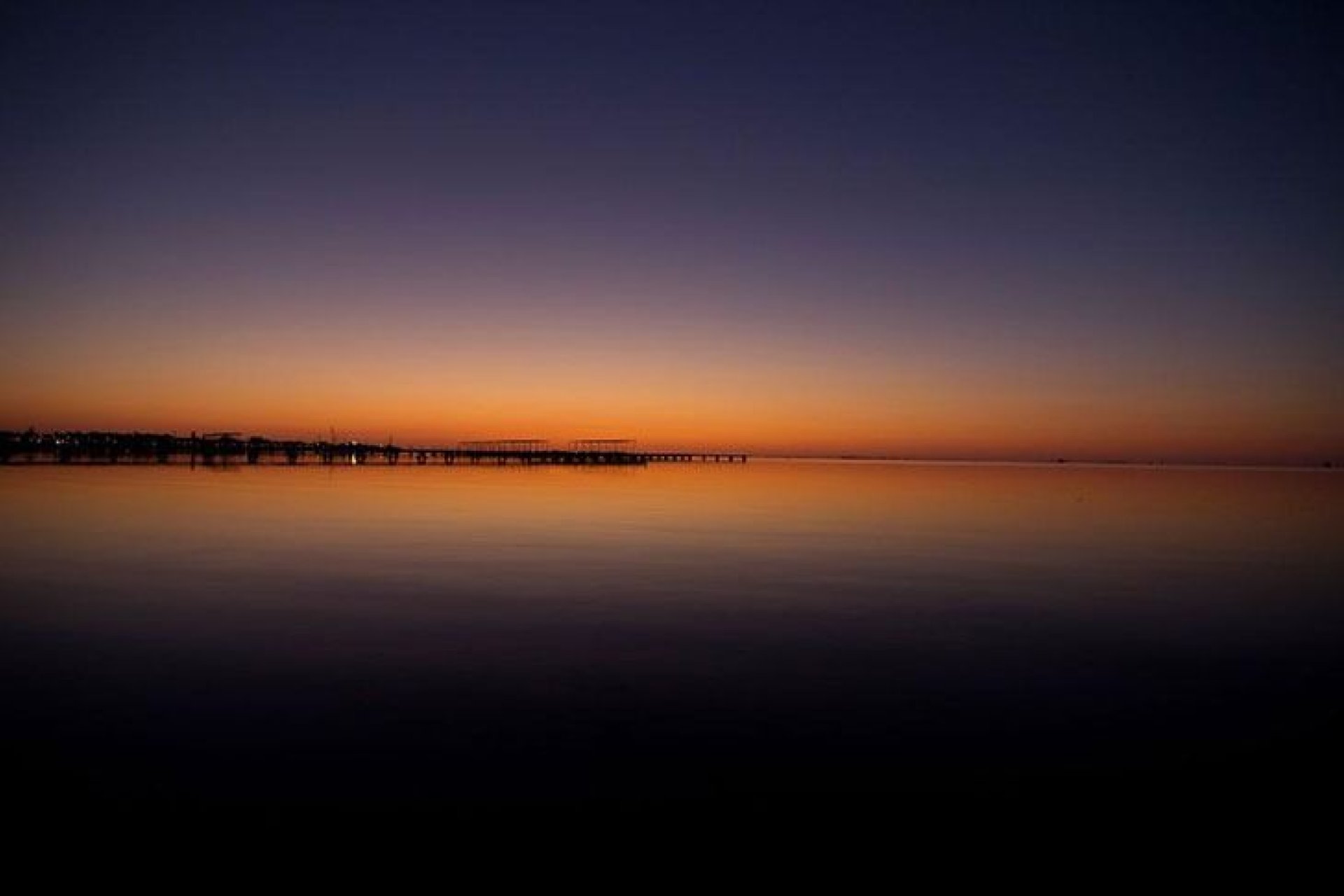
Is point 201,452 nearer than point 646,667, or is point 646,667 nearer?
point 646,667

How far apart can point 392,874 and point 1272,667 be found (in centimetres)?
1196

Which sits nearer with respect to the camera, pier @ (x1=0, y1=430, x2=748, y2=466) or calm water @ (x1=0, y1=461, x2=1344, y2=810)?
calm water @ (x1=0, y1=461, x2=1344, y2=810)

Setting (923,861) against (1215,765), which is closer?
(923,861)

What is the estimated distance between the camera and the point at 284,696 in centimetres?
973

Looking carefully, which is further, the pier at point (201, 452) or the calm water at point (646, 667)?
the pier at point (201, 452)

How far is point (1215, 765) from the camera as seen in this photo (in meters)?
7.84

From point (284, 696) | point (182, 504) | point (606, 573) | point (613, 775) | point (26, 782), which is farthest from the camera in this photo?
point (182, 504)

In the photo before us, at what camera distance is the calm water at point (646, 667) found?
7.45m

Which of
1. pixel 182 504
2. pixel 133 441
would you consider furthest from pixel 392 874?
pixel 133 441

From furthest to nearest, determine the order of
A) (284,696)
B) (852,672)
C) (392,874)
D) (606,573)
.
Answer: (606,573) → (852,672) → (284,696) → (392,874)

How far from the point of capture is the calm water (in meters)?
7.45

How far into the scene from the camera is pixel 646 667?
1129 centimetres

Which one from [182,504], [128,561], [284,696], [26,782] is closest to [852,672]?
[284,696]

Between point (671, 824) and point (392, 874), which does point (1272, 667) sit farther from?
point (392, 874)
